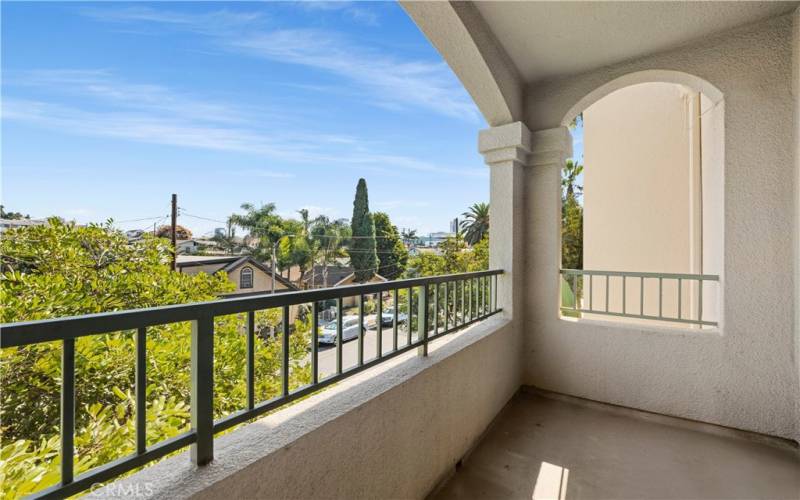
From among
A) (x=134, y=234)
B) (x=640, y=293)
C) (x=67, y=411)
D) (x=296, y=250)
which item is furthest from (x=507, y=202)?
(x=296, y=250)

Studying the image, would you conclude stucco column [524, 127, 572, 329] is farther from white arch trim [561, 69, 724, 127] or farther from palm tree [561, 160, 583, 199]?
palm tree [561, 160, 583, 199]

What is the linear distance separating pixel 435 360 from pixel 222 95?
25.2 m

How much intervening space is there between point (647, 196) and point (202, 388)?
481 cm

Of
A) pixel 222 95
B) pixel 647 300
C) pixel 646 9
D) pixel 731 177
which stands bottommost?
pixel 647 300

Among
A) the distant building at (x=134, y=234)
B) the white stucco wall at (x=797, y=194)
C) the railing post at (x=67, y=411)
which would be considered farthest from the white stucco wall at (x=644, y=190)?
the distant building at (x=134, y=234)

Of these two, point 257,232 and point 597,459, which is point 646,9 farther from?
point 257,232

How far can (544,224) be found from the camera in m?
2.84

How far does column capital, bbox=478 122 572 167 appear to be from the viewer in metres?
2.66

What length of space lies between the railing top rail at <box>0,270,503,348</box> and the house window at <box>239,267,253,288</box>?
9.42 meters

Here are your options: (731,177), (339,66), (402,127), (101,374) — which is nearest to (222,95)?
(339,66)

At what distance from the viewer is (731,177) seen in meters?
2.24

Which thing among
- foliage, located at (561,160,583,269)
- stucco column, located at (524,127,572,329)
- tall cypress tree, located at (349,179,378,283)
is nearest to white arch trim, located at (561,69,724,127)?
stucco column, located at (524,127,572,329)

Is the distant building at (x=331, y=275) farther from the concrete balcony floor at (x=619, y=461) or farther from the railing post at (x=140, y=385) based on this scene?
the railing post at (x=140, y=385)
